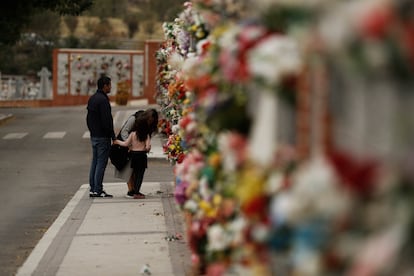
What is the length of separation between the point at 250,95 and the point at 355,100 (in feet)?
5.01

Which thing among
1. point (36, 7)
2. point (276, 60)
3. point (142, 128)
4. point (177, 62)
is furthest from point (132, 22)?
point (276, 60)

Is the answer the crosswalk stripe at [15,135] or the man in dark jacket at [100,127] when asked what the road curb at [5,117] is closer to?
the crosswalk stripe at [15,135]

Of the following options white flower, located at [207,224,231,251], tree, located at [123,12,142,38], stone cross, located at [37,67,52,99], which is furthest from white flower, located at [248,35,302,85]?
tree, located at [123,12,142,38]

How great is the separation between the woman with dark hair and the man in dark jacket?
0.91 ft

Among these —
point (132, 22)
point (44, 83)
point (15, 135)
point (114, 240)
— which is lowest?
point (44, 83)

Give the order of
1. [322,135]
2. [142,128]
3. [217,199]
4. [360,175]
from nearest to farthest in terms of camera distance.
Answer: [360,175] → [322,135] → [217,199] → [142,128]

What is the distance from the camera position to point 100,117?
59.3 ft

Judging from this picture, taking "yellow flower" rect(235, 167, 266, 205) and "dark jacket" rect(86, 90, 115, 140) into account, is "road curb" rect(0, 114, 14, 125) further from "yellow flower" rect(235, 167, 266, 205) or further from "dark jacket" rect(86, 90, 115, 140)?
"yellow flower" rect(235, 167, 266, 205)

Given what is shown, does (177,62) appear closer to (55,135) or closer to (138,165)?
(138,165)

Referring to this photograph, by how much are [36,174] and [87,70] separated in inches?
1269

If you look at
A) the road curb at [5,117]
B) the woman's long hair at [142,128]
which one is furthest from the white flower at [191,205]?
the road curb at [5,117]

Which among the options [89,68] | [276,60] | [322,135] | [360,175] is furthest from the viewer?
[89,68]

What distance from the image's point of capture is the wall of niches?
55.2 metres

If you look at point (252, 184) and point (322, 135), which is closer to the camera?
point (322, 135)
